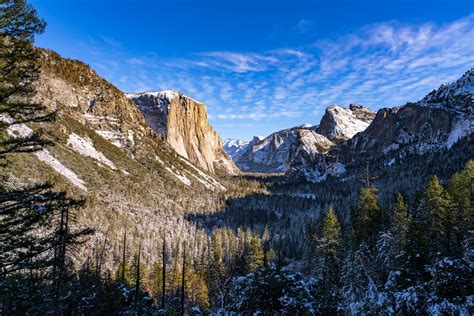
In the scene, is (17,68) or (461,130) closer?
(17,68)

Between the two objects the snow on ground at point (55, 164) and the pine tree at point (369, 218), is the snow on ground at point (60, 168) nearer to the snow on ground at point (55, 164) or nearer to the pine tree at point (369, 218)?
the snow on ground at point (55, 164)

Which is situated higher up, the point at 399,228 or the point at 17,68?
the point at 17,68

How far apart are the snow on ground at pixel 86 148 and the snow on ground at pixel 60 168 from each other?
23.7 meters

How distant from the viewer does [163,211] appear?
14212 centimetres

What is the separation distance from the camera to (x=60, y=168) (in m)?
111

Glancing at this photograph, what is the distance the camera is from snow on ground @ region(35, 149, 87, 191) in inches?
4218

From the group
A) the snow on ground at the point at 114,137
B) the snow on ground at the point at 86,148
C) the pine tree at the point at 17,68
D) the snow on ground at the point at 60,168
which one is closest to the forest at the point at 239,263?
the pine tree at the point at 17,68

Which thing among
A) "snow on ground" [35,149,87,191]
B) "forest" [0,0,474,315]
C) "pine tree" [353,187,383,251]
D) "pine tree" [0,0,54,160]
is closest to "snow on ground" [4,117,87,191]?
"snow on ground" [35,149,87,191]

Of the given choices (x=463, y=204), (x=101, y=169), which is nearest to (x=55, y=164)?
(x=101, y=169)

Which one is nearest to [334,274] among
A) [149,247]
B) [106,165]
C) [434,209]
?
[434,209]

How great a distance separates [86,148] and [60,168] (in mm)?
35999

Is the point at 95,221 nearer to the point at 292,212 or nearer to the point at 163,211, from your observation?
the point at 163,211

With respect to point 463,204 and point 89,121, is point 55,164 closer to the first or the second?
point 89,121

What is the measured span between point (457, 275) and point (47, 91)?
194m
